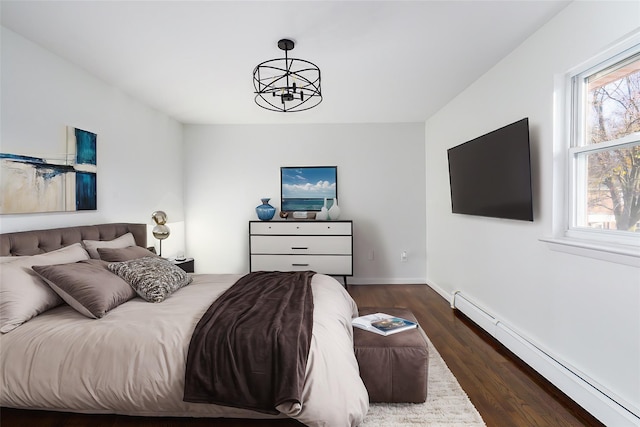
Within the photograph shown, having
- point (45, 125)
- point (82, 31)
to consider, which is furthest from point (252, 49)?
point (45, 125)

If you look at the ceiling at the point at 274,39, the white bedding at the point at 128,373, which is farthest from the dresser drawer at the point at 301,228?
the white bedding at the point at 128,373

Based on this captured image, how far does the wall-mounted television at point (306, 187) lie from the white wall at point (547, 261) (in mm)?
1946

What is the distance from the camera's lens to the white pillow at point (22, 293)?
1925 mm

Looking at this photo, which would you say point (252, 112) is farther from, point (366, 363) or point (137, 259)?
point (366, 363)

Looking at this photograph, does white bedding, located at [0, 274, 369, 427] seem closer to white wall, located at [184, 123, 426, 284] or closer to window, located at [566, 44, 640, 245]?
window, located at [566, 44, 640, 245]

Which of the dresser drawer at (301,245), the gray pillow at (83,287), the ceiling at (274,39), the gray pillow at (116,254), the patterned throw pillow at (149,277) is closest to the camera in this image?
the gray pillow at (83,287)

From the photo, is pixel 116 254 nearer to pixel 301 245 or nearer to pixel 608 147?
pixel 301 245

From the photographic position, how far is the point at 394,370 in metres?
2.09

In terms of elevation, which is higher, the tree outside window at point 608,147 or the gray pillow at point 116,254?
the tree outside window at point 608,147

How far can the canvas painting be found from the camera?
2473 mm

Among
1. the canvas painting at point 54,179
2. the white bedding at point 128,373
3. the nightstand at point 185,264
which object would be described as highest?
the canvas painting at point 54,179

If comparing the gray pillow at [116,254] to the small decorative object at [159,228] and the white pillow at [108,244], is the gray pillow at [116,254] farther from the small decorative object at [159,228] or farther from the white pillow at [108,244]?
the small decorative object at [159,228]

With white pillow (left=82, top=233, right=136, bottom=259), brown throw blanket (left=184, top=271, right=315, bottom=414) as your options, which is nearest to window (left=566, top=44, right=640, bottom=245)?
brown throw blanket (left=184, top=271, right=315, bottom=414)

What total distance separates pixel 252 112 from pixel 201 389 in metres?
3.65
